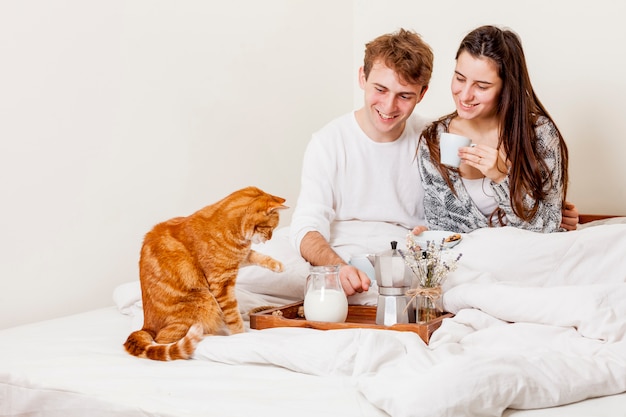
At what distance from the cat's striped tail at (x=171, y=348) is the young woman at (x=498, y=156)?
0.94 m

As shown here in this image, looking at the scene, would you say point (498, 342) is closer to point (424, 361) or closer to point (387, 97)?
point (424, 361)

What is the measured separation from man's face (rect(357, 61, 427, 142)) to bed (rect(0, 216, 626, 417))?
49cm

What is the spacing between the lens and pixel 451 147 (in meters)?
2.13

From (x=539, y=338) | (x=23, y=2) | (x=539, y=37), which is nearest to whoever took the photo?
(x=539, y=338)

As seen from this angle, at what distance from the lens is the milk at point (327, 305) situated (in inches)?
70.6

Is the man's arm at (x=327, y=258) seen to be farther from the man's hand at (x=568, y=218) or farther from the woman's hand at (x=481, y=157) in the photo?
the man's hand at (x=568, y=218)

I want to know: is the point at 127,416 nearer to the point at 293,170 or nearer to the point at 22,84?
the point at 22,84

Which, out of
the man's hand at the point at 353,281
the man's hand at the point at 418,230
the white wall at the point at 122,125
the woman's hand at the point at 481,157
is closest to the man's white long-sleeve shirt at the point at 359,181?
the man's hand at the point at 418,230

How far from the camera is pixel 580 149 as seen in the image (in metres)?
3.09

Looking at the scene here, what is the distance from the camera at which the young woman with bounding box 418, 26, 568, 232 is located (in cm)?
227

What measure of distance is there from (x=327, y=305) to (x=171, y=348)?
358 mm

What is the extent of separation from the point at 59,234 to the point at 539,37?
197 centimetres

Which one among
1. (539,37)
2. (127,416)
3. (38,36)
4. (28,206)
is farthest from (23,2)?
(539,37)

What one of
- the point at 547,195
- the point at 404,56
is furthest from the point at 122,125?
the point at 547,195
